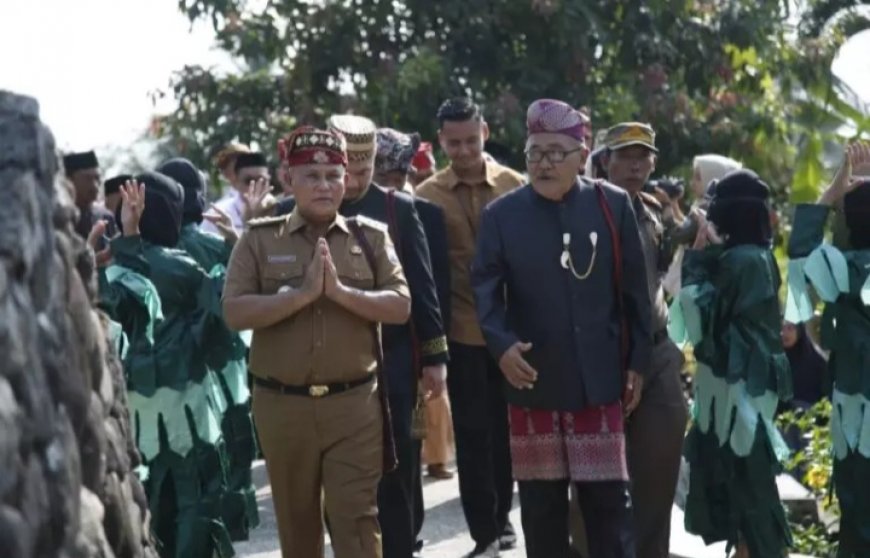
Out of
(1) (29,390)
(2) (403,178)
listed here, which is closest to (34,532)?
(1) (29,390)

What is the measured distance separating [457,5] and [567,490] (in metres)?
8.96

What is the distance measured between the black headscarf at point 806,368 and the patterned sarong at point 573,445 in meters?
4.95

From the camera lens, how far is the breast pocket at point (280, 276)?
25.5ft

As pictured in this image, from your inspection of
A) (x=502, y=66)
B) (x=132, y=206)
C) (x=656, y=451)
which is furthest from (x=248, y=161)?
(x=656, y=451)

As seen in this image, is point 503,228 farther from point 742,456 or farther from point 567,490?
point 742,456

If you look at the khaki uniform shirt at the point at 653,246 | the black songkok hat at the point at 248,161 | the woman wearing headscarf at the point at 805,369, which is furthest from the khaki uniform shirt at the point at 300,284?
the black songkok hat at the point at 248,161

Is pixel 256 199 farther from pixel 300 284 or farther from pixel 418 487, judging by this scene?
pixel 300 284

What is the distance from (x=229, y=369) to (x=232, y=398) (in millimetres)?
209

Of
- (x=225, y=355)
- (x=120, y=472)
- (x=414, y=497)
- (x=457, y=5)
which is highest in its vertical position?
(x=457, y=5)

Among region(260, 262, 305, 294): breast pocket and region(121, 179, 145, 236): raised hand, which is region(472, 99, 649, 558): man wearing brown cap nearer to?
region(260, 262, 305, 294): breast pocket

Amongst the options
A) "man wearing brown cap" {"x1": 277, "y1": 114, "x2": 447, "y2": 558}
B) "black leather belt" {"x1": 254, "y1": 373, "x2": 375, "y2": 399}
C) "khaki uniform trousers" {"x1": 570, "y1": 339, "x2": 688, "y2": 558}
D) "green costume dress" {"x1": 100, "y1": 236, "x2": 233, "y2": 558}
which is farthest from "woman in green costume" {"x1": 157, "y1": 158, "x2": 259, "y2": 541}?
"khaki uniform trousers" {"x1": 570, "y1": 339, "x2": 688, "y2": 558}

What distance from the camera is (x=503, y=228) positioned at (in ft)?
26.5

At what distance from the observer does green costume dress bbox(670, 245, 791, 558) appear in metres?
8.98

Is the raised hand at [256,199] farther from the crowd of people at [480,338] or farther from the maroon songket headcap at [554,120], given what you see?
the maroon songket headcap at [554,120]
